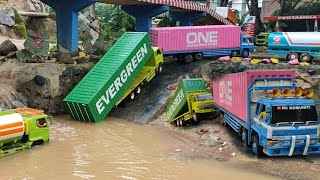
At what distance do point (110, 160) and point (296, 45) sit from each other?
17571mm

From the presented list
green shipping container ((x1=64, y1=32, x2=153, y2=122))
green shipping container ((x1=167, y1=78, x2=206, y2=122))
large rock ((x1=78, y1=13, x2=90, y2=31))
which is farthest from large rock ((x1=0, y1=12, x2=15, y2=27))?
green shipping container ((x1=167, y1=78, x2=206, y2=122))

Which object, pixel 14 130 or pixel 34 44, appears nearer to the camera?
pixel 14 130

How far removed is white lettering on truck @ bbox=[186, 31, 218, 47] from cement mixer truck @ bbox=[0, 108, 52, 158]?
1367cm

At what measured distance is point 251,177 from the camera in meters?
13.2

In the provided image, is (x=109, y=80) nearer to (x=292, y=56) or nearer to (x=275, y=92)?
(x=275, y=92)

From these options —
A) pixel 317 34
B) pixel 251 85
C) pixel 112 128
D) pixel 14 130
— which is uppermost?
pixel 317 34

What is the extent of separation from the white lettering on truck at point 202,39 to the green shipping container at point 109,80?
4256 millimetres

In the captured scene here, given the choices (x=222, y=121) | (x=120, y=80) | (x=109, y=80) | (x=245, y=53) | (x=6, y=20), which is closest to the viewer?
(x=222, y=121)

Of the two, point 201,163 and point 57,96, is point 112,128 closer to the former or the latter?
point 57,96

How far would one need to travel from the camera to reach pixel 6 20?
3269 cm

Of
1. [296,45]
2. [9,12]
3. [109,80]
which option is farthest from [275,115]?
[9,12]

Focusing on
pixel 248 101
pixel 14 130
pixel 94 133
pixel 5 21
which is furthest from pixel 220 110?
pixel 5 21

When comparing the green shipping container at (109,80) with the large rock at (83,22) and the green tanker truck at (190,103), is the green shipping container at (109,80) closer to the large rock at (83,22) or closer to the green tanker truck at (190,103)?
the green tanker truck at (190,103)

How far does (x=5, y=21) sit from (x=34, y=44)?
10059mm
